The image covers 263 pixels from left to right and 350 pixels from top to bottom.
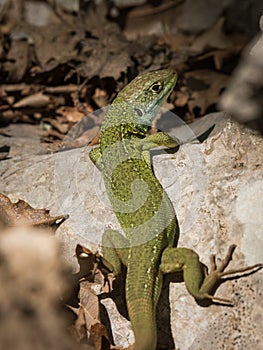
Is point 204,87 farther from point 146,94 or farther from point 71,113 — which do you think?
point 146,94

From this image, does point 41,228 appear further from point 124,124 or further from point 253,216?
point 253,216

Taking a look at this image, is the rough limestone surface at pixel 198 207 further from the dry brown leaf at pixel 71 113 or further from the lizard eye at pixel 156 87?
the dry brown leaf at pixel 71 113

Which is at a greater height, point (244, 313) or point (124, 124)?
point (124, 124)

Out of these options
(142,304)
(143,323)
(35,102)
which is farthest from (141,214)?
(35,102)

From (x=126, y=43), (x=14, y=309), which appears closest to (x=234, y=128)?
(x=14, y=309)

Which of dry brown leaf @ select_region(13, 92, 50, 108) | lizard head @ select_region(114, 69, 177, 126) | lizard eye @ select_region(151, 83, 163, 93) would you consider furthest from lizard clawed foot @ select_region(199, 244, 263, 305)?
dry brown leaf @ select_region(13, 92, 50, 108)

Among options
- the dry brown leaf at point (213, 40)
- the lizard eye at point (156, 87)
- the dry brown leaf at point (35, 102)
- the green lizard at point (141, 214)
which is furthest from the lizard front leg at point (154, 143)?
the dry brown leaf at point (213, 40)
